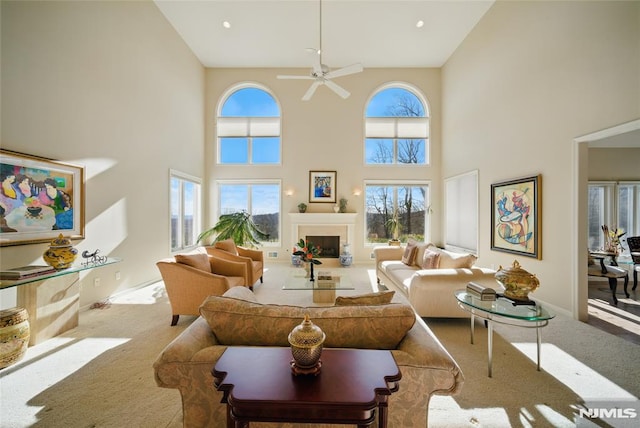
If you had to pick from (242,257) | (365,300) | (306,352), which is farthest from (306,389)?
(242,257)

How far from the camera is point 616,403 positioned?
1827mm

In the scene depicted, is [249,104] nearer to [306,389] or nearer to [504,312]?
[504,312]

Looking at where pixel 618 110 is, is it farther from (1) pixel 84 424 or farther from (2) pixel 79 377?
(2) pixel 79 377

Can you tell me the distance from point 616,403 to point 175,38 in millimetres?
8099

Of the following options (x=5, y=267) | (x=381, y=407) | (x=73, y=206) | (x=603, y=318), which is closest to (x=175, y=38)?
(x=73, y=206)

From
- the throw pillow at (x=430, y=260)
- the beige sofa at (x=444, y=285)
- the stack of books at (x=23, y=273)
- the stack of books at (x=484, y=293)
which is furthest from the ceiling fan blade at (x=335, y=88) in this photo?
the stack of books at (x=23, y=273)

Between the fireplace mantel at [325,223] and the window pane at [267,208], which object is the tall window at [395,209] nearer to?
the fireplace mantel at [325,223]

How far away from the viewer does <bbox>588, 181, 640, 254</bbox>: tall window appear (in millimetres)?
4902

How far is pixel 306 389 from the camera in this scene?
88cm

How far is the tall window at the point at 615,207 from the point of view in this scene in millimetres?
4902

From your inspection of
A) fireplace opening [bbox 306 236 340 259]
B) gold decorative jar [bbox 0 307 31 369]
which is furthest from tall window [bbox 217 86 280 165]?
gold decorative jar [bbox 0 307 31 369]

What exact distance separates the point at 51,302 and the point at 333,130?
604cm

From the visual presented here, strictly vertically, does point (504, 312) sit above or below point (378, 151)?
below

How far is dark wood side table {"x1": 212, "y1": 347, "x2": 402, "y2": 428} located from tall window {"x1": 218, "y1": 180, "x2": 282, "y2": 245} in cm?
594
